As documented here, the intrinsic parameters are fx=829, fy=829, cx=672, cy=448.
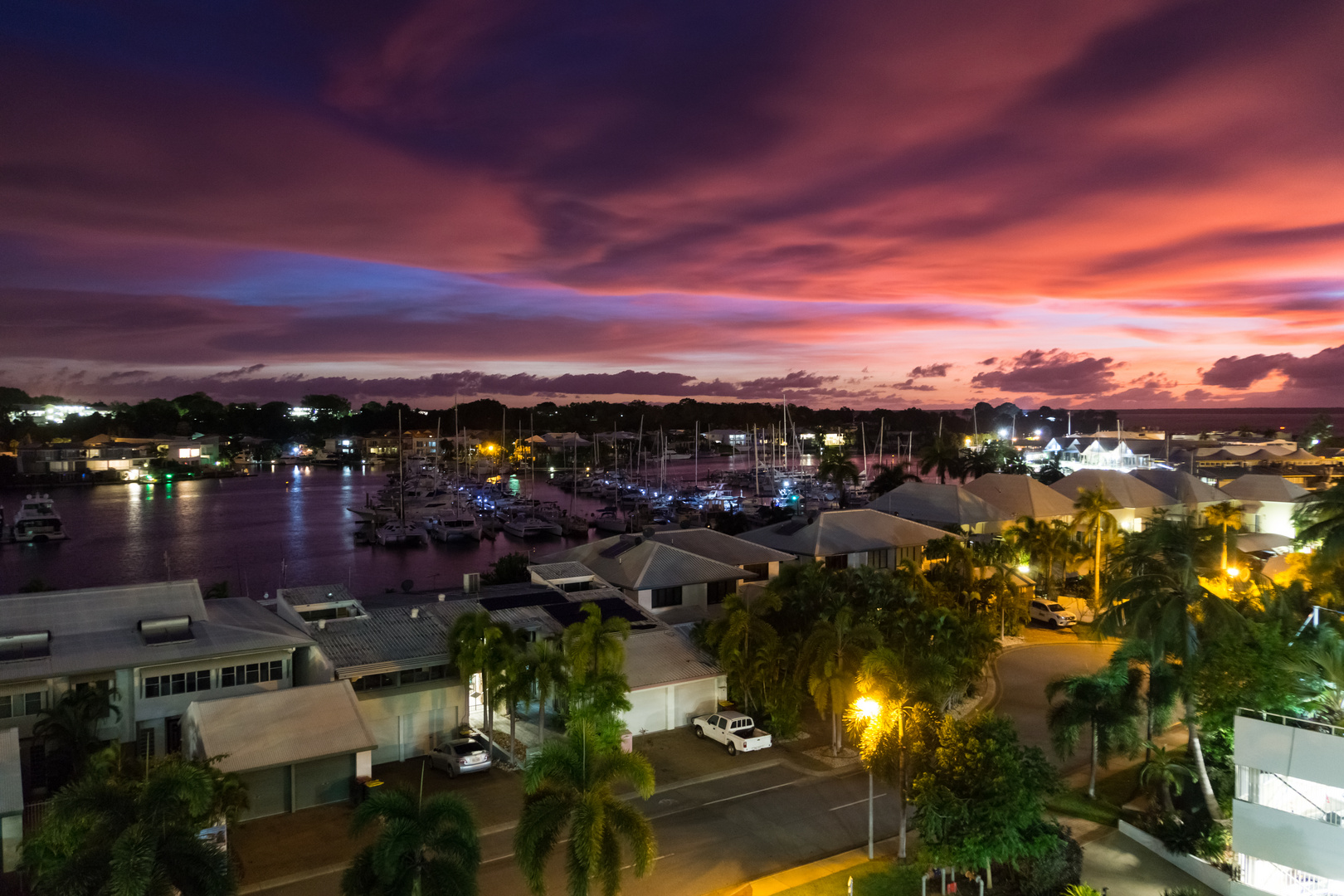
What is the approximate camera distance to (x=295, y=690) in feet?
71.1

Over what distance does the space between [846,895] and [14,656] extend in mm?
21431

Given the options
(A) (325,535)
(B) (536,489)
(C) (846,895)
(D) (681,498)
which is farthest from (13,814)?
(B) (536,489)

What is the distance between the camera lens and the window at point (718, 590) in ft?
111

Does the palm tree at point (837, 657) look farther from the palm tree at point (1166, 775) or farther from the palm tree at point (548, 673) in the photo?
the palm tree at point (1166, 775)

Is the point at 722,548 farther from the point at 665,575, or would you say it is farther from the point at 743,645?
the point at 743,645

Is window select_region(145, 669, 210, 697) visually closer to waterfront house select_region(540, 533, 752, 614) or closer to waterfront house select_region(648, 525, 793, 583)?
waterfront house select_region(540, 533, 752, 614)

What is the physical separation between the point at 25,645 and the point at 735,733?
1925cm

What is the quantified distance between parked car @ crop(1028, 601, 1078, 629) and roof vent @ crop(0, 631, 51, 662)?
36.7m

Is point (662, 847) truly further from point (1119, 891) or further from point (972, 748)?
point (1119, 891)

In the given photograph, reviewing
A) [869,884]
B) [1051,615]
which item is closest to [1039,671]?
[1051,615]

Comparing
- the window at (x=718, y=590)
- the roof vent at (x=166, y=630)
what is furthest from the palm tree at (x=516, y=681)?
the window at (x=718, y=590)

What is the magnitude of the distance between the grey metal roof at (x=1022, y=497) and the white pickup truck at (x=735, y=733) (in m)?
31.9

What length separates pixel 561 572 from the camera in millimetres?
33562

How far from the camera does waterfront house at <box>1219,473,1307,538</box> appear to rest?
173ft
